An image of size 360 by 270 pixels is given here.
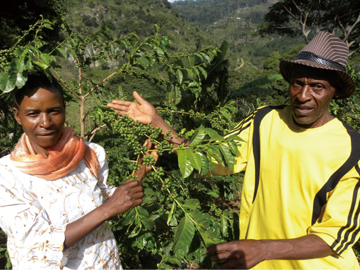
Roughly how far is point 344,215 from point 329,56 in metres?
0.88

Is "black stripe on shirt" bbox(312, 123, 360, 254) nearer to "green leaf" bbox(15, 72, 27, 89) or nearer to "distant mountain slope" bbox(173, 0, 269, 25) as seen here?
"green leaf" bbox(15, 72, 27, 89)

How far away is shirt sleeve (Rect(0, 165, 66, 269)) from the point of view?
3.45 ft

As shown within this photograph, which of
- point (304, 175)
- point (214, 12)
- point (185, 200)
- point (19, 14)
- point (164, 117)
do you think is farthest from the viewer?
point (214, 12)

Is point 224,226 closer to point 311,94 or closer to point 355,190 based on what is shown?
point 355,190

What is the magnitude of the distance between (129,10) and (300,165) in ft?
297

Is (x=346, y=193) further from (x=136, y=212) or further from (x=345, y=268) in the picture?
(x=136, y=212)

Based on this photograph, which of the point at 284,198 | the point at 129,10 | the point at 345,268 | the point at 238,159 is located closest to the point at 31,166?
the point at 238,159

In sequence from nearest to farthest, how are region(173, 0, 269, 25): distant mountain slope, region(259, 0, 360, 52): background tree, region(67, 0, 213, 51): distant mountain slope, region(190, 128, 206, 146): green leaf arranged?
1. region(190, 128, 206, 146): green leaf
2. region(259, 0, 360, 52): background tree
3. region(67, 0, 213, 51): distant mountain slope
4. region(173, 0, 269, 25): distant mountain slope

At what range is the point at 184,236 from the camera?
48.0 inches

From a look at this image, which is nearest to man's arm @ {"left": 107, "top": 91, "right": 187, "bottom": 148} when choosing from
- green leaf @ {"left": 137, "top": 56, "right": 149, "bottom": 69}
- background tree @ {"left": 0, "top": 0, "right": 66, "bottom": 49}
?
green leaf @ {"left": 137, "top": 56, "right": 149, "bottom": 69}

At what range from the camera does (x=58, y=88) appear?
126 centimetres

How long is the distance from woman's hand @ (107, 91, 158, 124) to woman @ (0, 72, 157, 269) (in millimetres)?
390

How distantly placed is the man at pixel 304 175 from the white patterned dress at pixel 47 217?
2.04 feet

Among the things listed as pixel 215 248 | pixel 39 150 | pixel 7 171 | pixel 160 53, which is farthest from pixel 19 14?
pixel 215 248
